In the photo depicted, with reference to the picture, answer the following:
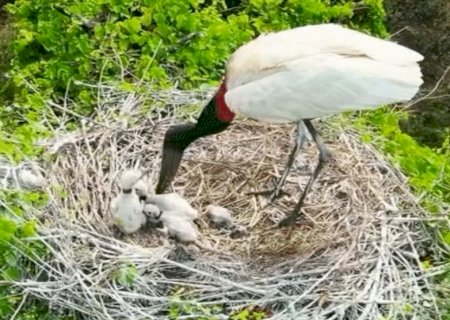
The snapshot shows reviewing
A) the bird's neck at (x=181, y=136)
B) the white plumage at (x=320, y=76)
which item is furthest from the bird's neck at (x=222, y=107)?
the white plumage at (x=320, y=76)

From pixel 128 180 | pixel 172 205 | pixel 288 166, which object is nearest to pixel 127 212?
pixel 128 180

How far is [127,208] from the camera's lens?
4.72 m

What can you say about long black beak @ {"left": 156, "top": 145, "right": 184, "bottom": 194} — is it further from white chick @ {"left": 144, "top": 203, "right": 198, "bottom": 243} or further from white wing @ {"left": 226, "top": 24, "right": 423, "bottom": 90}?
white wing @ {"left": 226, "top": 24, "right": 423, "bottom": 90}

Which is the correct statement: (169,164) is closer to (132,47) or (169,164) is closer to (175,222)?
(175,222)

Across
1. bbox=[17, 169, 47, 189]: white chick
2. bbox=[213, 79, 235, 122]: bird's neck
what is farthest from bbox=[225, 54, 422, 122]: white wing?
bbox=[17, 169, 47, 189]: white chick

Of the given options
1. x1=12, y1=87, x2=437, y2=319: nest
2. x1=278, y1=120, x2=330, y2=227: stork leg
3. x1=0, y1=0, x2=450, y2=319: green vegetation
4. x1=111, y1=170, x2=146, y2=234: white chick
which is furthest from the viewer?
x1=0, y1=0, x2=450, y2=319: green vegetation

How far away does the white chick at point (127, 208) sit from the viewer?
4.72m

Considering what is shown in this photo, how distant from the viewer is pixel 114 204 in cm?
476

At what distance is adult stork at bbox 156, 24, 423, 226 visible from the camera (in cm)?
459

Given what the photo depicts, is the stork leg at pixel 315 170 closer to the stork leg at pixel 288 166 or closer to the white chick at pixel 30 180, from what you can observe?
the stork leg at pixel 288 166

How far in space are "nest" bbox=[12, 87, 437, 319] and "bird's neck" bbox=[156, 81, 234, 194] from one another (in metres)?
0.15

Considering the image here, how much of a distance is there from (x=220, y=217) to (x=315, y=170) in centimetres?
39

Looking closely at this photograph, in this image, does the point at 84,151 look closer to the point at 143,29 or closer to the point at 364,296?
the point at 143,29

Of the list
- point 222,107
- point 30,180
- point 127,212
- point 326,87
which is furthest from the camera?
point 222,107
